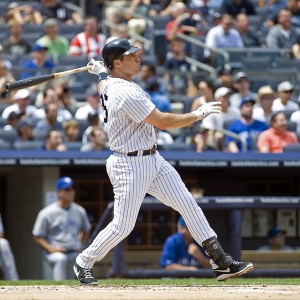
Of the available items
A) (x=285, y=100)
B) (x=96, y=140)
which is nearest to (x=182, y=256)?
(x=96, y=140)

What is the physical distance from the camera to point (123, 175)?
18.9 feet

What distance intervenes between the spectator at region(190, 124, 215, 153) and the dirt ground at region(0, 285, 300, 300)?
418 centimetres

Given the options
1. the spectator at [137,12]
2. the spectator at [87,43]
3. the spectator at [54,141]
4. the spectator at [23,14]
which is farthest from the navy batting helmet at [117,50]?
the spectator at [23,14]

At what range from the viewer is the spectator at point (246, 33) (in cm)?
1361

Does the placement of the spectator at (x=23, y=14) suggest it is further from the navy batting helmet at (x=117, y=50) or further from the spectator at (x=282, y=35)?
the navy batting helmet at (x=117, y=50)

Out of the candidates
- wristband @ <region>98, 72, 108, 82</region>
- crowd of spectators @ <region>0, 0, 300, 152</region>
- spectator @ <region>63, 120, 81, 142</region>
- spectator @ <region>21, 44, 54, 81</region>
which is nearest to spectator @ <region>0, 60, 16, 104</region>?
crowd of spectators @ <region>0, 0, 300, 152</region>

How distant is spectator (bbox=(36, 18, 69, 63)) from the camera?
481 inches

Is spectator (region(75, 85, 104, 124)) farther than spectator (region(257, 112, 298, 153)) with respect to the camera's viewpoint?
Yes

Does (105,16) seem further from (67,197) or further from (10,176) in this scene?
(67,197)

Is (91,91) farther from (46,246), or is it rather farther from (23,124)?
(46,246)

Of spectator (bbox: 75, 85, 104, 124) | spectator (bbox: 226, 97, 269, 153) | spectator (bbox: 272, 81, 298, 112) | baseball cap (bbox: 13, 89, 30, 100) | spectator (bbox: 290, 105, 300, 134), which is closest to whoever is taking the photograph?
spectator (bbox: 226, 97, 269, 153)

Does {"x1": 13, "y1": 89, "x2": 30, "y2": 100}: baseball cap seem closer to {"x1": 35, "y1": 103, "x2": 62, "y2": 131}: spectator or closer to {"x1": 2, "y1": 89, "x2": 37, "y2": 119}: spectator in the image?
{"x1": 2, "y1": 89, "x2": 37, "y2": 119}: spectator

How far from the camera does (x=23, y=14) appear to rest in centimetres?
1371

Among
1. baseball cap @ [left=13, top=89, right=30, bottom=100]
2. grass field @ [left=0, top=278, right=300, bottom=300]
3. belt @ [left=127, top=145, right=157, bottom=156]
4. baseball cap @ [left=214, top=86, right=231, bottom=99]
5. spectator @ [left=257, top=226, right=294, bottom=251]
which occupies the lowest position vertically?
grass field @ [left=0, top=278, right=300, bottom=300]
